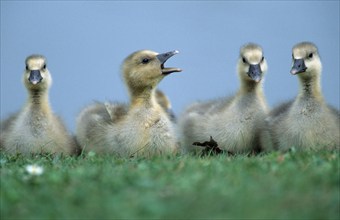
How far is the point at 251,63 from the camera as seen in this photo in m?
6.38

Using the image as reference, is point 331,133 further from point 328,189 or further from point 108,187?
point 108,187

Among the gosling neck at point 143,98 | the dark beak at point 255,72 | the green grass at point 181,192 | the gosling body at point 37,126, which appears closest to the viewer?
the green grass at point 181,192

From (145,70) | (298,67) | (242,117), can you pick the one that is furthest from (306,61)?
(145,70)

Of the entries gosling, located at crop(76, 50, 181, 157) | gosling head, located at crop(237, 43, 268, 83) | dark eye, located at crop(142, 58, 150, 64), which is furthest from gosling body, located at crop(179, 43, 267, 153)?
dark eye, located at crop(142, 58, 150, 64)

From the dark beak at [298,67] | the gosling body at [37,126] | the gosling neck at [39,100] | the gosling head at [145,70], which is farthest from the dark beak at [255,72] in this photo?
the gosling neck at [39,100]

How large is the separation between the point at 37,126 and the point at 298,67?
95.2 inches

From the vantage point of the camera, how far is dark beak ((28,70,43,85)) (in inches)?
249

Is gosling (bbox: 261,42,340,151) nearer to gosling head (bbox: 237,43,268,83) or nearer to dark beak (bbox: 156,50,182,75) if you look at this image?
gosling head (bbox: 237,43,268,83)

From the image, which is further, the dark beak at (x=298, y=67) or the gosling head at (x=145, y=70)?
the gosling head at (x=145, y=70)

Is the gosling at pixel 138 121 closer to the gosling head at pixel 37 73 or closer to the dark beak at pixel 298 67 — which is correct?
the gosling head at pixel 37 73

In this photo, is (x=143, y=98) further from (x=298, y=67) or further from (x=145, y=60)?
(x=298, y=67)

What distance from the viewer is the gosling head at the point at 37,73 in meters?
6.43

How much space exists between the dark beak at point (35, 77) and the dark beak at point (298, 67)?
2.26 meters

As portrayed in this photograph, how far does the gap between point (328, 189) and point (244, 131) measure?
2768mm
